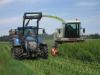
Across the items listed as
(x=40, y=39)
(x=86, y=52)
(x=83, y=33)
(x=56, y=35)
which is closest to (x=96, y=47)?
(x=86, y=52)

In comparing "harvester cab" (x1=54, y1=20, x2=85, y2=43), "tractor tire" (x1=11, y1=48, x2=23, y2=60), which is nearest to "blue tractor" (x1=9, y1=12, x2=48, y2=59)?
"tractor tire" (x1=11, y1=48, x2=23, y2=60)

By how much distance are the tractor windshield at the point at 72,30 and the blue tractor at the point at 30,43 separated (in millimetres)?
9960

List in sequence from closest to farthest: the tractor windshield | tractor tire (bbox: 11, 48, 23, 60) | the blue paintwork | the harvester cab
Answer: tractor tire (bbox: 11, 48, 23, 60) < the blue paintwork < the harvester cab < the tractor windshield

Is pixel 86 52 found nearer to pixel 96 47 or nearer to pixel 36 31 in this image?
pixel 96 47

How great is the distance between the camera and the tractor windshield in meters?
36.1

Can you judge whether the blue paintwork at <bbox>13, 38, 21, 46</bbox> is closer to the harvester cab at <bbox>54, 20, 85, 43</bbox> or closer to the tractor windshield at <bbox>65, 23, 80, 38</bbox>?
the harvester cab at <bbox>54, 20, 85, 43</bbox>

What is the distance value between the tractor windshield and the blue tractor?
9960 mm

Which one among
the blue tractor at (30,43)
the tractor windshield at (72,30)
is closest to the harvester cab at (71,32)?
the tractor windshield at (72,30)

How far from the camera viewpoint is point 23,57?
25.8m

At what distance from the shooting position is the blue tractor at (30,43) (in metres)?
25.5

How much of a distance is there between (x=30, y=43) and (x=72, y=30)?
11.3m

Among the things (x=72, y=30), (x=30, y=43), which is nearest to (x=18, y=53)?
(x=30, y=43)

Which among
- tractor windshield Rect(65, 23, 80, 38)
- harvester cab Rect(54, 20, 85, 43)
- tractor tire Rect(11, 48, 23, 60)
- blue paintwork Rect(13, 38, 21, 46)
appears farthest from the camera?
tractor windshield Rect(65, 23, 80, 38)

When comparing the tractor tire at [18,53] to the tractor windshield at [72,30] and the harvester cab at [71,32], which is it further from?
the tractor windshield at [72,30]
